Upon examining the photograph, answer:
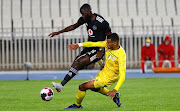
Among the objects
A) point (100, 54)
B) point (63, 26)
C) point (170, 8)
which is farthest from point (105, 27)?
point (170, 8)

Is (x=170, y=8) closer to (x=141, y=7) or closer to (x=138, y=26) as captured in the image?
(x=141, y=7)

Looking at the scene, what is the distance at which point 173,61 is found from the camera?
78.3ft

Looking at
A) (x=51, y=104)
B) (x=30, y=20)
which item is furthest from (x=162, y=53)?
(x=51, y=104)

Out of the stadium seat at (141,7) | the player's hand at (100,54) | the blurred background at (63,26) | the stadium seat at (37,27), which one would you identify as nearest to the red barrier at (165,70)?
the blurred background at (63,26)

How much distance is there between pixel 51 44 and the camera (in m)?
25.6

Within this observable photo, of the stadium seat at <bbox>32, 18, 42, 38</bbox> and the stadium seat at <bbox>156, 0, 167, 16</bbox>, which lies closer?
the stadium seat at <bbox>32, 18, 42, 38</bbox>

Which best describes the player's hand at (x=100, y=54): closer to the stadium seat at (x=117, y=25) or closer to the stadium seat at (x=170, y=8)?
the stadium seat at (x=117, y=25)

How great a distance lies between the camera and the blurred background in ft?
81.8

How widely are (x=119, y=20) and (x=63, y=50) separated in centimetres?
395

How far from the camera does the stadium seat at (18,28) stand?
24791 millimetres

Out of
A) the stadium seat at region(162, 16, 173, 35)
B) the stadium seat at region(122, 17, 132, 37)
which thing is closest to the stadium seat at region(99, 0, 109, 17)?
the stadium seat at region(122, 17, 132, 37)

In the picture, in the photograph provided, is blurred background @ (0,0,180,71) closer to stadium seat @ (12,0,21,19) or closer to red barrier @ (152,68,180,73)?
stadium seat @ (12,0,21,19)

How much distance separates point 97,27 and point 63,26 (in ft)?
53.1

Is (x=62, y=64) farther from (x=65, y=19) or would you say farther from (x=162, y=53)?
(x=162, y=53)
